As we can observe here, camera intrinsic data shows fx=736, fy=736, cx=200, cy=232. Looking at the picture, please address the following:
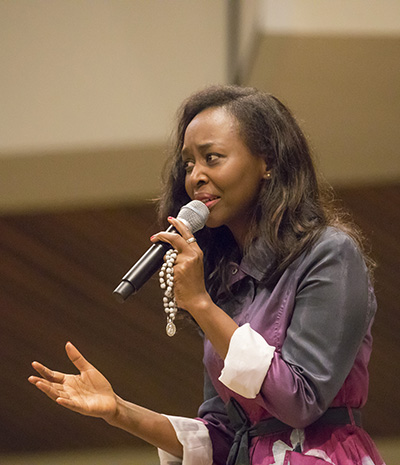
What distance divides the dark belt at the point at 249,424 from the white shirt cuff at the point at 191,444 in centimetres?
12

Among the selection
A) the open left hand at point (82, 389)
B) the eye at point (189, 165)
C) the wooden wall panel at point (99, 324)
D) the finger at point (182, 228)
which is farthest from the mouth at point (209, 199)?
the wooden wall panel at point (99, 324)

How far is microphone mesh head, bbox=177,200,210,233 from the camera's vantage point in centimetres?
169

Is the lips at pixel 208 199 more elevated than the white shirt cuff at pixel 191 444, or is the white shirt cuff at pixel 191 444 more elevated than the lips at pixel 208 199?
the lips at pixel 208 199

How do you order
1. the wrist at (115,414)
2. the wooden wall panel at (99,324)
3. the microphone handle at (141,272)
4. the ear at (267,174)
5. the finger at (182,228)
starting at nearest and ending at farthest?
1. the microphone handle at (141,272)
2. the finger at (182,228)
3. the wrist at (115,414)
4. the ear at (267,174)
5. the wooden wall panel at (99,324)

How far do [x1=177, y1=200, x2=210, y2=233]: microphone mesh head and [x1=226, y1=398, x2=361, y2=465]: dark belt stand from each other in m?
0.46

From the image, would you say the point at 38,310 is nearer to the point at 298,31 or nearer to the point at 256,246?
the point at 298,31

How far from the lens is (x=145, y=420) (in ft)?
6.18

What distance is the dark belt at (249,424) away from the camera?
1.68 m

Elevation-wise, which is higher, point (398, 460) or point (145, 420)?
point (145, 420)

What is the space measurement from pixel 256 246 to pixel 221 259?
203mm

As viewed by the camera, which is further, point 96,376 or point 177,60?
point 177,60

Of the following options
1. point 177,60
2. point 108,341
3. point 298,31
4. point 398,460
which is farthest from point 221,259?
point 398,460

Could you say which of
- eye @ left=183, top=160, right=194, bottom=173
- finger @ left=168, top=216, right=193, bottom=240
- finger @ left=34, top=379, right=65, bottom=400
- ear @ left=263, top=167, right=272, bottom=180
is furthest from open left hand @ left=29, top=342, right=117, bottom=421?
ear @ left=263, top=167, right=272, bottom=180

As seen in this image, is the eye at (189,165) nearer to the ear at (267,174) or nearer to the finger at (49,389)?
the ear at (267,174)
